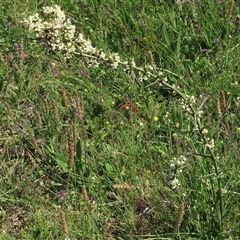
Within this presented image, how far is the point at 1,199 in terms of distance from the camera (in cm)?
259

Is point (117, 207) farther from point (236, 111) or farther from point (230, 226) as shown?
point (236, 111)

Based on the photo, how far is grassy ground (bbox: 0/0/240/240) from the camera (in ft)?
7.43

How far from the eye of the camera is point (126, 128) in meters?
2.79

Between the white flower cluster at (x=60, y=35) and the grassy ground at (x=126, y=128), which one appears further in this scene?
the grassy ground at (x=126, y=128)

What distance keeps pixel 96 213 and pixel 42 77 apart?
111cm

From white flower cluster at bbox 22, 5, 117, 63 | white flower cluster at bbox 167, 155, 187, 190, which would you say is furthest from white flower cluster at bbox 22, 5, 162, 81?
white flower cluster at bbox 167, 155, 187, 190

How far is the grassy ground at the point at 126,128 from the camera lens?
227cm

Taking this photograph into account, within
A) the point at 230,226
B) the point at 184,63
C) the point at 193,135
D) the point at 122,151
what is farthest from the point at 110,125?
the point at 230,226

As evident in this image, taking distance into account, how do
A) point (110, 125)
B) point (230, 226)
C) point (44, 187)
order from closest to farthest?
point (230, 226)
point (44, 187)
point (110, 125)

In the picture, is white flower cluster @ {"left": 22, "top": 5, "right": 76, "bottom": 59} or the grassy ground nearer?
white flower cluster @ {"left": 22, "top": 5, "right": 76, "bottom": 59}

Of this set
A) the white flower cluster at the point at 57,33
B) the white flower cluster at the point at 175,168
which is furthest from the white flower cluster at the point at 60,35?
the white flower cluster at the point at 175,168

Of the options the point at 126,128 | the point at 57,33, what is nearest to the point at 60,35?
the point at 57,33

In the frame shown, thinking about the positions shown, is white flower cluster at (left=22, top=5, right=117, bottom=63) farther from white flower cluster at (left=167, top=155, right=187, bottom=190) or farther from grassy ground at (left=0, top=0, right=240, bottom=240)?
white flower cluster at (left=167, top=155, right=187, bottom=190)

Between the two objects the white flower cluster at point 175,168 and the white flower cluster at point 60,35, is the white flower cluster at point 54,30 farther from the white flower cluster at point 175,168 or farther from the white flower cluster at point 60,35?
the white flower cluster at point 175,168
